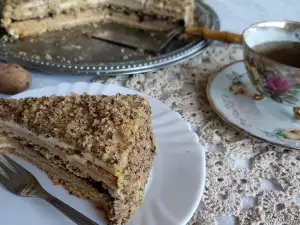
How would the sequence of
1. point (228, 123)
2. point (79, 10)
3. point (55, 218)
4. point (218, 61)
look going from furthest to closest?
point (79, 10) → point (218, 61) → point (228, 123) → point (55, 218)

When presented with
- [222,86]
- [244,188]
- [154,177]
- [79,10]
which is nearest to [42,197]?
[154,177]

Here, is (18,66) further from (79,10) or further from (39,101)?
(79,10)

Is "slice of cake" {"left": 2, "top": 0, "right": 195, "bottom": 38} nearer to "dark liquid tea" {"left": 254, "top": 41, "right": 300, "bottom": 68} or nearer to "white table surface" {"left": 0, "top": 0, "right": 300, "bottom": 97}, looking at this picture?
"white table surface" {"left": 0, "top": 0, "right": 300, "bottom": 97}

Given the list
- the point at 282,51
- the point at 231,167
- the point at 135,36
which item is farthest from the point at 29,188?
the point at 135,36

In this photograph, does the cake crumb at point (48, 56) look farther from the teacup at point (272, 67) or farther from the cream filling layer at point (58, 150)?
the teacup at point (272, 67)

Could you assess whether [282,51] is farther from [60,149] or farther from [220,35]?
[60,149]

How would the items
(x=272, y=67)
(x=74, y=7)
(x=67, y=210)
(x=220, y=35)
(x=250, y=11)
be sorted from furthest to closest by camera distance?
(x=250, y=11)
(x=74, y=7)
(x=220, y=35)
(x=272, y=67)
(x=67, y=210)

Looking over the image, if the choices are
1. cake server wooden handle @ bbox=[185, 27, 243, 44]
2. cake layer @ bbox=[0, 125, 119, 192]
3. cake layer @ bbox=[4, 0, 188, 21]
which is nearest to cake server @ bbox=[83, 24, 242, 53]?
cake server wooden handle @ bbox=[185, 27, 243, 44]
